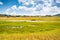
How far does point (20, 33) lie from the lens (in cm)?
482

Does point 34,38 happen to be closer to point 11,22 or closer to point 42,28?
point 42,28

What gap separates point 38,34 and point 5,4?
5.28ft

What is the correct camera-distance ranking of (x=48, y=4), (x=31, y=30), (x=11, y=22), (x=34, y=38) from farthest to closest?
(x=11, y=22) < (x=48, y=4) < (x=31, y=30) < (x=34, y=38)

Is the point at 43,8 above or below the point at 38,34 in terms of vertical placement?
above

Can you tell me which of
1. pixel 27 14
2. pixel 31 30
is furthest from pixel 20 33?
pixel 27 14

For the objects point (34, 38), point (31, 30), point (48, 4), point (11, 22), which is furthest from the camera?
point (11, 22)

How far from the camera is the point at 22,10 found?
527 centimetres

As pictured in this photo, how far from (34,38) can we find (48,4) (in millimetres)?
1497

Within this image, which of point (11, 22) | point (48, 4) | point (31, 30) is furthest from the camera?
point (11, 22)

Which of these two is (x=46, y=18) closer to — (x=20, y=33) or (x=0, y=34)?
(x=20, y=33)

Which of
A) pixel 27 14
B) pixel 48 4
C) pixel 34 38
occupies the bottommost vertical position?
pixel 34 38

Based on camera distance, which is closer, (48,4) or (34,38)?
(34,38)

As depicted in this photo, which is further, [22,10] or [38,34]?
[22,10]

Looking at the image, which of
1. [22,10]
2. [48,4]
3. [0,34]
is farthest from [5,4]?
[48,4]
